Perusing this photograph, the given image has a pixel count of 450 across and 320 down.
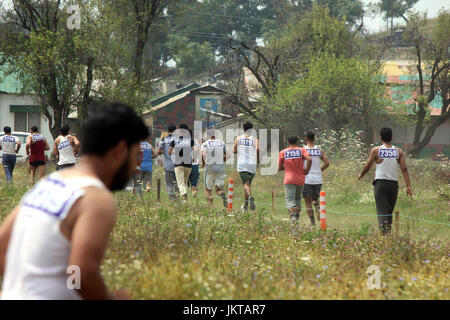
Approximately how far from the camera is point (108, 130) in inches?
135

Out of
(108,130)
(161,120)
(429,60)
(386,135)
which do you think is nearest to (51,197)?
(108,130)

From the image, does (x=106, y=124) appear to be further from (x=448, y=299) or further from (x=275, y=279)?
(x=448, y=299)

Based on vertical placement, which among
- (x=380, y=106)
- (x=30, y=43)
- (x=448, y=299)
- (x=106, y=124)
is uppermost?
(x=30, y=43)

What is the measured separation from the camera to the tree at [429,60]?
3500 centimetres

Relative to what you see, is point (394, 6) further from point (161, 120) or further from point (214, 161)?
point (214, 161)

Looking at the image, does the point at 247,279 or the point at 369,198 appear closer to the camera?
the point at 247,279

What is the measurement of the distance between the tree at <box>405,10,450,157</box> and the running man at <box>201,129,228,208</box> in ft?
72.1

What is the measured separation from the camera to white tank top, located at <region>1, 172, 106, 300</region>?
10.7 ft

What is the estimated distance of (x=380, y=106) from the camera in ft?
114

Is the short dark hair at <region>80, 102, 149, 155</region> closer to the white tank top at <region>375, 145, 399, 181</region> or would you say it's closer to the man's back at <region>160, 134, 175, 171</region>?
the white tank top at <region>375, 145, 399, 181</region>

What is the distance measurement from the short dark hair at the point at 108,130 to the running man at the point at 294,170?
9900mm

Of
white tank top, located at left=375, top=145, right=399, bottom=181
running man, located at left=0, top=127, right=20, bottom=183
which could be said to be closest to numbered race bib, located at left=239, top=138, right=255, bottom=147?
white tank top, located at left=375, top=145, right=399, bottom=181
